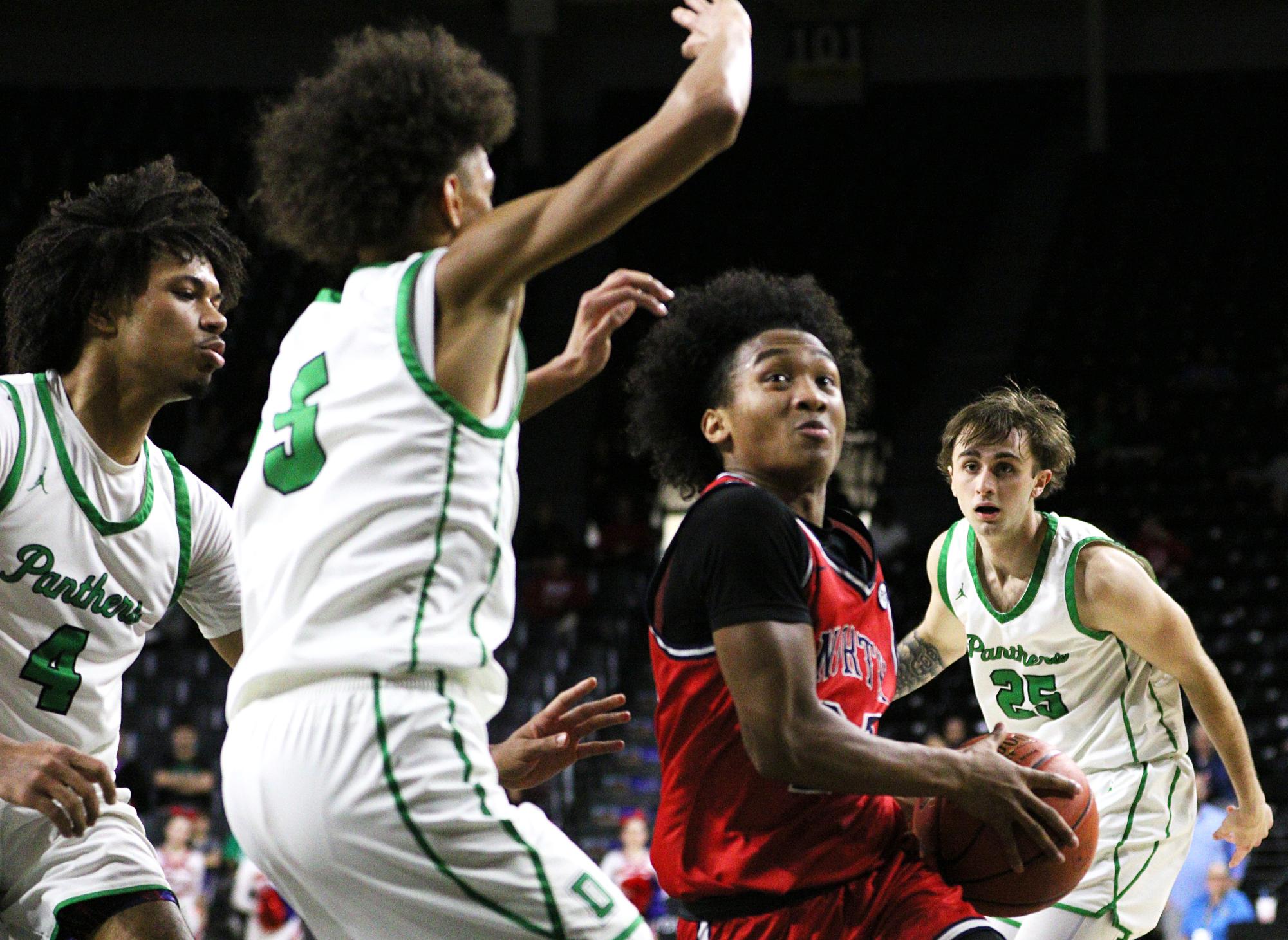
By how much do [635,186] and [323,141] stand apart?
1.82ft

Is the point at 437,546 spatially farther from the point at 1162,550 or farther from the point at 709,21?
the point at 1162,550

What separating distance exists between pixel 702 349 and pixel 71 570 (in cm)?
141

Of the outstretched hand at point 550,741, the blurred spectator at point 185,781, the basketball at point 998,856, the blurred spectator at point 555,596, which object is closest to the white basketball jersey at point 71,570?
the outstretched hand at point 550,741

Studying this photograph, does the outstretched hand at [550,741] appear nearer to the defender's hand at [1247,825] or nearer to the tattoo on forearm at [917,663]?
the tattoo on forearm at [917,663]

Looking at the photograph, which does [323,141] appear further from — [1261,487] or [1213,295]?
[1213,295]

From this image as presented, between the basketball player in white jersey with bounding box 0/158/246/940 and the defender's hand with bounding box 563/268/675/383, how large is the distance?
34.0 inches

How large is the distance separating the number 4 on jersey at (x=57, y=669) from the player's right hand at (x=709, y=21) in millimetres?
1767

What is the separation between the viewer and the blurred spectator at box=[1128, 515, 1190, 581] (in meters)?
11.3

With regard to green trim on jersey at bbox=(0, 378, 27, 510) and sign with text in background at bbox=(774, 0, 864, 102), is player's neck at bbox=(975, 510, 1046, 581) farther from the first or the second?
sign with text in background at bbox=(774, 0, 864, 102)

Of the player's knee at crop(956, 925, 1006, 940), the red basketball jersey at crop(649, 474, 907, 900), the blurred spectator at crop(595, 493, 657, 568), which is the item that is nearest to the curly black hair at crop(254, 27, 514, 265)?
the red basketball jersey at crop(649, 474, 907, 900)

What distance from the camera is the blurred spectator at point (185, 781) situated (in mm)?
9344

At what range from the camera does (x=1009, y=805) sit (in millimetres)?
2594

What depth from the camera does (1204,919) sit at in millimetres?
8352

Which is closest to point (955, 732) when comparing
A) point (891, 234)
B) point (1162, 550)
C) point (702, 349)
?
point (1162, 550)
